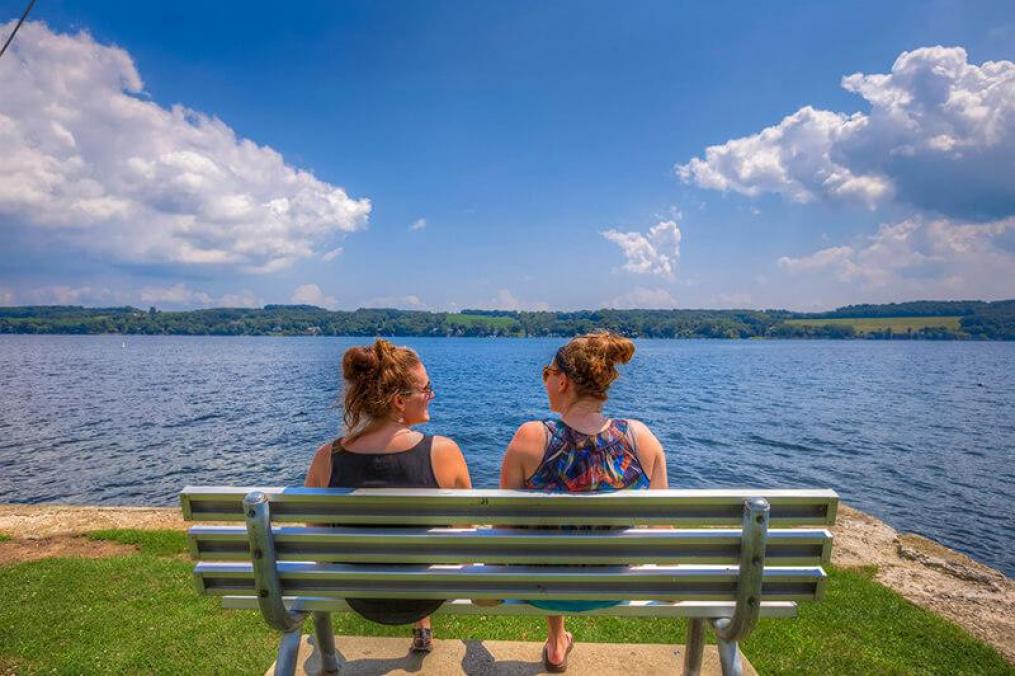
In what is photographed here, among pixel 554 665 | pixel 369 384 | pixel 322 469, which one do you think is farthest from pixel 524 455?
pixel 554 665

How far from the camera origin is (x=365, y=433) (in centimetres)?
278

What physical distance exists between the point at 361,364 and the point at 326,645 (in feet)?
6.30

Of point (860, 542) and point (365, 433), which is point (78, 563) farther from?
point (860, 542)

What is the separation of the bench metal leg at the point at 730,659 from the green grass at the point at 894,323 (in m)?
210

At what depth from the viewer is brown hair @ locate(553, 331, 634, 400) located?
2.95m

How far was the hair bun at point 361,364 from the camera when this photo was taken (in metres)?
2.78

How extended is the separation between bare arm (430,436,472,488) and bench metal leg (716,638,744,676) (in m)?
1.54

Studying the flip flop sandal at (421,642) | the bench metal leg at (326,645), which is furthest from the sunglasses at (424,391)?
the flip flop sandal at (421,642)

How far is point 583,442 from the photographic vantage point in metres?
2.82

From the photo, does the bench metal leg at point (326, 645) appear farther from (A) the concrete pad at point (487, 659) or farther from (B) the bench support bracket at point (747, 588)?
(B) the bench support bracket at point (747, 588)

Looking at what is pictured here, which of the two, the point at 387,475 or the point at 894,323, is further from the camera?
the point at 894,323

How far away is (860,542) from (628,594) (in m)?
8.32

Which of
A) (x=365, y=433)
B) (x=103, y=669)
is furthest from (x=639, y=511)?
(x=103, y=669)

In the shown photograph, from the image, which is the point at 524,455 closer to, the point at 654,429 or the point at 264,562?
the point at 264,562
